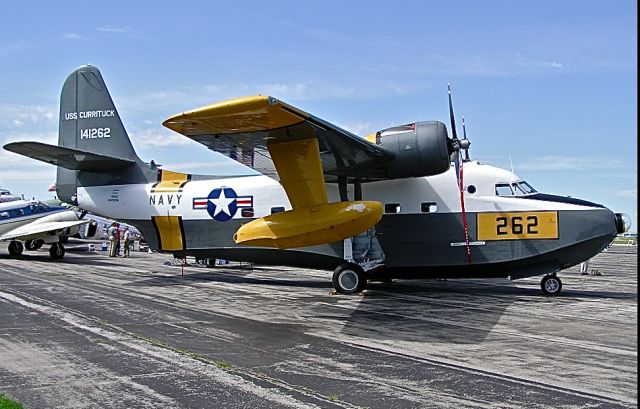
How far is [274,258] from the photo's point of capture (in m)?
16.7

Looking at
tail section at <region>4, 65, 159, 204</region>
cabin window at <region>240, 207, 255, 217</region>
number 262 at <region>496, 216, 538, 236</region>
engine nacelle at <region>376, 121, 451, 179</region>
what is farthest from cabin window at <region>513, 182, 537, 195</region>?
tail section at <region>4, 65, 159, 204</region>

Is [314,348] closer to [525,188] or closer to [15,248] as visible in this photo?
[525,188]

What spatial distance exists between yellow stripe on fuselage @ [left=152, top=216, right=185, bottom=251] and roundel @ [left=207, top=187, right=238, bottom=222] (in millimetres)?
1041

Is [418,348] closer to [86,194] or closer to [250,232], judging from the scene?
[250,232]

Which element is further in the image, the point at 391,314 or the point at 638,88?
the point at 391,314

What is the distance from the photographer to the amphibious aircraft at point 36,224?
27.8 m

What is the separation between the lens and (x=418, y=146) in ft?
44.5

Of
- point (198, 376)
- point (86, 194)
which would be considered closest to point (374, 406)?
point (198, 376)

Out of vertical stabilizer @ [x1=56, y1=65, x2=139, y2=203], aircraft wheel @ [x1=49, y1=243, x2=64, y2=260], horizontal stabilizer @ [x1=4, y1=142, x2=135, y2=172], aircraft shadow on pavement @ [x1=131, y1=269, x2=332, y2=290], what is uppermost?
vertical stabilizer @ [x1=56, y1=65, x2=139, y2=203]

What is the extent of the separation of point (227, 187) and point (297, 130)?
6407 millimetres

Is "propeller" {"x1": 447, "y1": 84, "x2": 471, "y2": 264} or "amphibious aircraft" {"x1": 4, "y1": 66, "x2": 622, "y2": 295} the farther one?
"propeller" {"x1": 447, "y1": 84, "x2": 471, "y2": 264}

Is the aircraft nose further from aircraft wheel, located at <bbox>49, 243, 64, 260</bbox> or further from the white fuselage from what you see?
aircraft wheel, located at <bbox>49, 243, 64, 260</bbox>

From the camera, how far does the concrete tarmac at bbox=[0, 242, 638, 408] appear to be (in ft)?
20.5

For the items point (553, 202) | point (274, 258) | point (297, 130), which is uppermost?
point (297, 130)
